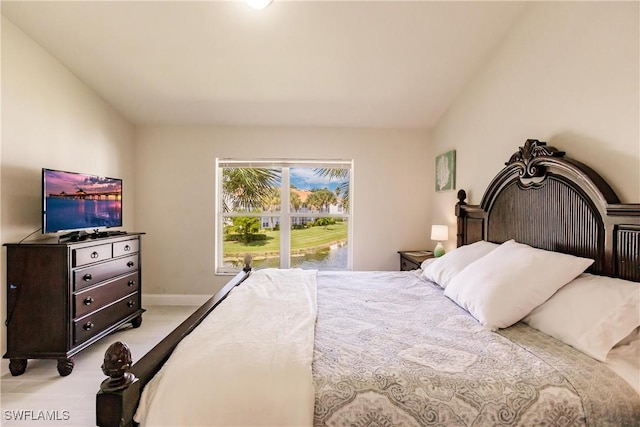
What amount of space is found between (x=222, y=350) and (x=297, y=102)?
2.98m

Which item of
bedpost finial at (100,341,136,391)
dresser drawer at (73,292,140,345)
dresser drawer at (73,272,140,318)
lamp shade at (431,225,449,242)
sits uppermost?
lamp shade at (431,225,449,242)

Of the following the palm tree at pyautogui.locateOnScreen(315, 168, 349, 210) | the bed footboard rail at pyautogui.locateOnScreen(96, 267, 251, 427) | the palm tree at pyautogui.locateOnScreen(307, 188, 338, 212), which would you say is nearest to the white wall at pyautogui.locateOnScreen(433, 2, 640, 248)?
the palm tree at pyautogui.locateOnScreen(315, 168, 349, 210)

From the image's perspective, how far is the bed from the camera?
38.5 inches

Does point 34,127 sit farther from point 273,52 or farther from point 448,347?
point 448,347

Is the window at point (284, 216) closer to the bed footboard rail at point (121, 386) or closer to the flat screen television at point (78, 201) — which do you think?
the flat screen television at point (78, 201)

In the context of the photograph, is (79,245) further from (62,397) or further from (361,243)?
(361,243)

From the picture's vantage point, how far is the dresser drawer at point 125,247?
308 cm

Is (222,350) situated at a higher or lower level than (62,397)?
higher

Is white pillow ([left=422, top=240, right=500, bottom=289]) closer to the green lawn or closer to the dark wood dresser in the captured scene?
the green lawn

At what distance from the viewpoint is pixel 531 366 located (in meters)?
1.11

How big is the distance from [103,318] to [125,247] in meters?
0.69

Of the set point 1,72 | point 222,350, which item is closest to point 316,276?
point 222,350

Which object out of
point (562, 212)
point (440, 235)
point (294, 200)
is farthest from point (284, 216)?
point (562, 212)

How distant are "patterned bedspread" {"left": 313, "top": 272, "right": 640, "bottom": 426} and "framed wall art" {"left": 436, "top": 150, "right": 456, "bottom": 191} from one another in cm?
233
